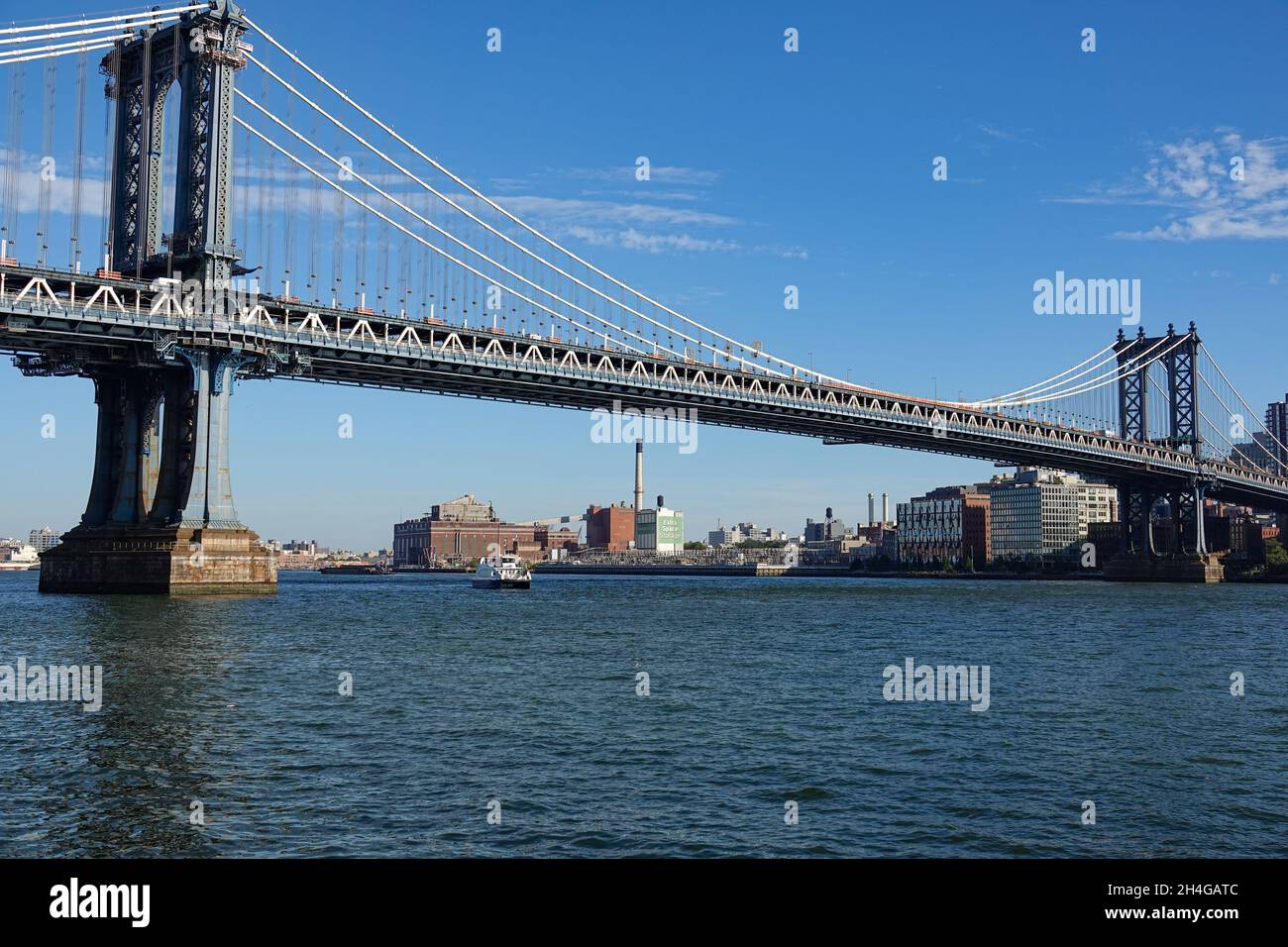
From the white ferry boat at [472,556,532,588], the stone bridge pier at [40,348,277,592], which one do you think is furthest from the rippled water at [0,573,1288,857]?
the white ferry boat at [472,556,532,588]

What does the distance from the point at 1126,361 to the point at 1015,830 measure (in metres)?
130

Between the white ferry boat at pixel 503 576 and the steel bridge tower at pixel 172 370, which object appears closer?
the steel bridge tower at pixel 172 370

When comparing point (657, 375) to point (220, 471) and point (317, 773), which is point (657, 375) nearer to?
point (220, 471)

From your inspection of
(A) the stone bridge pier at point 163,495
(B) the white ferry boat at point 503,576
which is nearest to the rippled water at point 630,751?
(A) the stone bridge pier at point 163,495

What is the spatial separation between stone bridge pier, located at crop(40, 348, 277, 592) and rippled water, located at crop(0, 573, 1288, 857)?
19175 mm

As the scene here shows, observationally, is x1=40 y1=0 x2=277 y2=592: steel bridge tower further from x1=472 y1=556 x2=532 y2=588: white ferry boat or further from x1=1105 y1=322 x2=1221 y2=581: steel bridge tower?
x1=1105 y1=322 x2=1221 y2=581: steel bridge tower

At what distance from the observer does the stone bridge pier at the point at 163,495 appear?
5903cm

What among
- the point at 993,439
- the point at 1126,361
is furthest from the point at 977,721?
the point at 1126,361

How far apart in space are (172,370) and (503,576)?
4521 centimetres

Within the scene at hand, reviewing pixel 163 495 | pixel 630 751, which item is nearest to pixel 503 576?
pixel 163 495

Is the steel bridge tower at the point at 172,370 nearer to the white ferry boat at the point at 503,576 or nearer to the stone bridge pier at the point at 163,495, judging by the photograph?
the stone bridge pier at the point at 163,495

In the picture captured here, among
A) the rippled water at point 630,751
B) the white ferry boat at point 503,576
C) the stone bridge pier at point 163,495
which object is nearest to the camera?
the rippled water at point 630,751

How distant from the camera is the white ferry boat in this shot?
10306 cm

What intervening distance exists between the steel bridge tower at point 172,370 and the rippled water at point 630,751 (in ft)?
65.7
